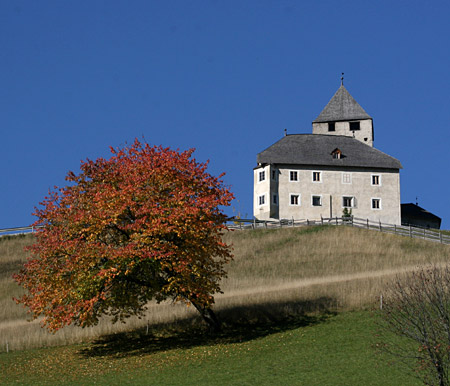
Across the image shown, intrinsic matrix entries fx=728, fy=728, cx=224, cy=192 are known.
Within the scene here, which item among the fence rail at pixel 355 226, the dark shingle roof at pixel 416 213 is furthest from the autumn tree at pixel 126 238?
the dark shingle roof at pixel 416 213

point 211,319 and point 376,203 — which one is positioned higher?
point 376,203

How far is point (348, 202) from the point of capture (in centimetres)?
8294

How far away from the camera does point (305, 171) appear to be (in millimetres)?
83750

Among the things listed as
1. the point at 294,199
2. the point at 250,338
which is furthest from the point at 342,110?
the point at 250,338

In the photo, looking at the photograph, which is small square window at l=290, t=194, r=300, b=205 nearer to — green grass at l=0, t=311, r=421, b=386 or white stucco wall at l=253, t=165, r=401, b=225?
white stucco wall at l=253, t=165, r=401, b=225

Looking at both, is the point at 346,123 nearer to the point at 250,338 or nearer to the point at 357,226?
the point at 357,226

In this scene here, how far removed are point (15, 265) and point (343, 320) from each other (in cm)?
3504

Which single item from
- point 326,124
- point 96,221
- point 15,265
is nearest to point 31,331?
point 96,221

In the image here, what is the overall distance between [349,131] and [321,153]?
12168mm

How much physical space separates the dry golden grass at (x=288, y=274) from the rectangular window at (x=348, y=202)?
12711 millimetres

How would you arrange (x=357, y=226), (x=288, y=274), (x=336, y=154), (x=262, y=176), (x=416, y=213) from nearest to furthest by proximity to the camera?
1. (x=288, y=274)
2. (x=357, y=226)
3. (x=262, y=176)
4. (x=336, y=154)
5. (x=416, y=213)

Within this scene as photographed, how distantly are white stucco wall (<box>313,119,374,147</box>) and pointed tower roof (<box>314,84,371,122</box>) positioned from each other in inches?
26.4

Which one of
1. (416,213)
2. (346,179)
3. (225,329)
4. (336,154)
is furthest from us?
(416,213)

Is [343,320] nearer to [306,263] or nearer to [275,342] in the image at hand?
[275,342]
